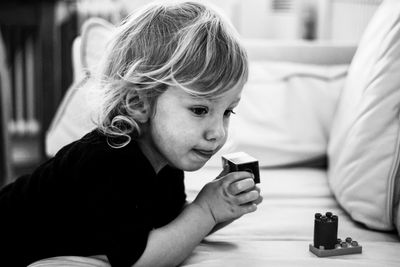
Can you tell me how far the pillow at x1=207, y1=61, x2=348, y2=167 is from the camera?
1504 millimetres

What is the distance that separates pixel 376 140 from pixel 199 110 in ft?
1.17

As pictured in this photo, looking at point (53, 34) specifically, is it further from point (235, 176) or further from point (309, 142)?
point (235, 176)

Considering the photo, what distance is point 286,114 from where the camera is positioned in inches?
60.7

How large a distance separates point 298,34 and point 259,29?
271 millimetres

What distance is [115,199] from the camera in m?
0.86

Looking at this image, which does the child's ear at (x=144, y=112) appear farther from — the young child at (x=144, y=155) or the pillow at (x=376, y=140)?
the pillow at (x=376, y=140)

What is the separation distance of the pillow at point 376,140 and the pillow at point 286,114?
1.09 feet

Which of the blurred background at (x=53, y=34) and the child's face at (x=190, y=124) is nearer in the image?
the child's face at (x=190, y=124)

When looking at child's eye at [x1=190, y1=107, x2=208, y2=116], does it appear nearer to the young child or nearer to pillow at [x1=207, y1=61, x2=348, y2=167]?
the young child

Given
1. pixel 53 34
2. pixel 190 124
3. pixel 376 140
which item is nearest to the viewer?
pixel 190 124

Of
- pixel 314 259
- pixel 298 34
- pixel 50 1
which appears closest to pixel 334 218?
pixel 314 259

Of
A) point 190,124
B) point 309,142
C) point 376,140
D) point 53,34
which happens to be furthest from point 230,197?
point 53,34

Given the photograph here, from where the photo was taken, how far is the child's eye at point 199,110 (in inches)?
35.2

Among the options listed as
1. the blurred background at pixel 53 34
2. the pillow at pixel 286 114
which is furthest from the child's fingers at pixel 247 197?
the blurred background at pixel 53 34
